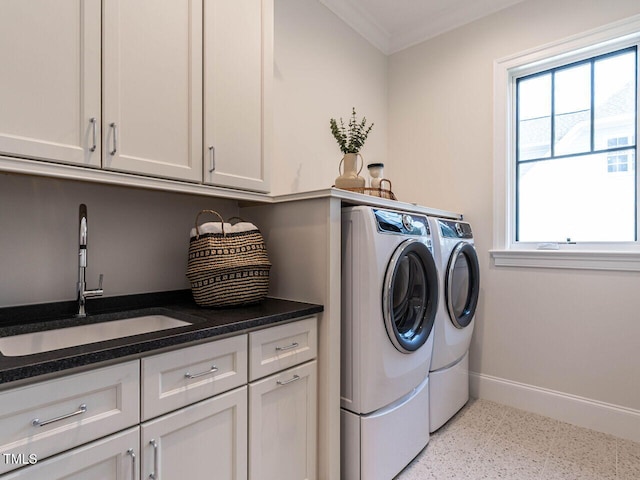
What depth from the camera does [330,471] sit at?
4.83 ft

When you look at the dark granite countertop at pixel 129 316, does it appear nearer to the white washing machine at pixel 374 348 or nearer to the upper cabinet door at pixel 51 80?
the white washing machine at pixel 374 348

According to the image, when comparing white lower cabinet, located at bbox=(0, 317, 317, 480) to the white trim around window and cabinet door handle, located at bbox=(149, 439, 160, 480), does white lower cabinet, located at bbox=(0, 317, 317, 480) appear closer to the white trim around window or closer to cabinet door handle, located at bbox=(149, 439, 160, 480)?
cabinet door handle, located at bbox=(149, 439, 160, 480)

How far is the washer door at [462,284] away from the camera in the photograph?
2.07m

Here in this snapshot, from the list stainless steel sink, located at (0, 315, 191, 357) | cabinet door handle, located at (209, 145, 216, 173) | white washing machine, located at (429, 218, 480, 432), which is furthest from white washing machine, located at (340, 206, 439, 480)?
stainless steel sink, located at (0, 315, 191, 357)

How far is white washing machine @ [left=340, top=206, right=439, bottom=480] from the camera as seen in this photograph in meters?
1.51

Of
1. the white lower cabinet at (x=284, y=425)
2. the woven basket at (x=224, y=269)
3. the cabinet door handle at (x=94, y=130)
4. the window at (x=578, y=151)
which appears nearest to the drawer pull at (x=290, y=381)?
the white lower cabinet at (x=284, y=425)

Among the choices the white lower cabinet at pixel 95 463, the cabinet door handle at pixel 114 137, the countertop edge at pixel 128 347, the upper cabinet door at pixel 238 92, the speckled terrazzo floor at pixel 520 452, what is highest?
the upper cabinet door at pixel 238 92

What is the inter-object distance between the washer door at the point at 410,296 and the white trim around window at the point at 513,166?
906mm

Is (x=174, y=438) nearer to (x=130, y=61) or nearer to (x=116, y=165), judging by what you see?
(x=116, y=165)

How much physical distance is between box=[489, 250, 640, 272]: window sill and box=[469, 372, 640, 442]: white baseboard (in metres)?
0.79

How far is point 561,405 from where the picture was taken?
2227 millimetres

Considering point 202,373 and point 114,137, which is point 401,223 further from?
point 114,137

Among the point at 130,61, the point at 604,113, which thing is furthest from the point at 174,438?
the point at 604,113

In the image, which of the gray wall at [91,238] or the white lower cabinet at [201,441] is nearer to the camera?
the white lower cabinet at [201,441]
